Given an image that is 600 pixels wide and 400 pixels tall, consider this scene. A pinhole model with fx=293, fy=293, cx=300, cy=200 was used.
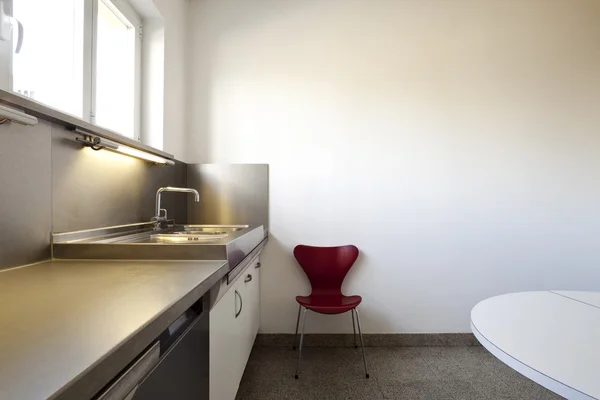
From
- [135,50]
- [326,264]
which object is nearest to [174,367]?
[326,264]

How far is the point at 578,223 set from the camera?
2498 millimetres

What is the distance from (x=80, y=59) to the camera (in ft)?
4.96

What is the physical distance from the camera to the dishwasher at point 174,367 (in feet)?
1.78

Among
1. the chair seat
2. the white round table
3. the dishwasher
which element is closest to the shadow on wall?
the chair seat

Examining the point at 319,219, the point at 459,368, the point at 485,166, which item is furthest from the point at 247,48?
the point at 459,368

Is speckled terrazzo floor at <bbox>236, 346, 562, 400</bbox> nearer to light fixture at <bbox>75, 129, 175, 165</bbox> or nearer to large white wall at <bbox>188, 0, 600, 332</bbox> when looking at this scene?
large white wall at <bbox>188, 0, 600, 332</bbox>

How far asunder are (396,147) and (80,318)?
2370mm

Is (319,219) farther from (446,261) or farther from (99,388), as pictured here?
(99,388)

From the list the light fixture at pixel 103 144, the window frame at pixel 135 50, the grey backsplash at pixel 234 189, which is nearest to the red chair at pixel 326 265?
the grey backsplash at pixel 234 189

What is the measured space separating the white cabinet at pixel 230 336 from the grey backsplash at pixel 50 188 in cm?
70

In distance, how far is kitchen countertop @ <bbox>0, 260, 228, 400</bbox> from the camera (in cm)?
38

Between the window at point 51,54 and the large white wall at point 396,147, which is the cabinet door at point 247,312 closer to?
the large white wall at point 396,147

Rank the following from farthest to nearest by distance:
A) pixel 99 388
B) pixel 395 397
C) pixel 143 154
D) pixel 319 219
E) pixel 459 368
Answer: pixel 319 219 < pixel 459 368 < pixel 395 397 < pixel 143 154 < pixel 99 388

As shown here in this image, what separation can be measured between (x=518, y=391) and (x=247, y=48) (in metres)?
3.21
